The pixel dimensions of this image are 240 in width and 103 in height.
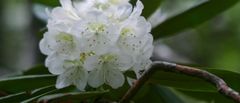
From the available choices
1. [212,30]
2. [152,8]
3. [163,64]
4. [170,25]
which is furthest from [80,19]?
[212,30]

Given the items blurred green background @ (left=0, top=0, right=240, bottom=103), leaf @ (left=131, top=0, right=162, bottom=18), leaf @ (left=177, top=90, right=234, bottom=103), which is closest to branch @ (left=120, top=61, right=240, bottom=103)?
leaf @ (left=177, top=90, right=234, bottom=103)

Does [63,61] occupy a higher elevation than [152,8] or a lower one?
lower

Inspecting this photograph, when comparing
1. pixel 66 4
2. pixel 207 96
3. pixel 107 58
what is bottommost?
pixel 207 96

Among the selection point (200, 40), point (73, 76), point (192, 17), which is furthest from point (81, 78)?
point (200, 40)

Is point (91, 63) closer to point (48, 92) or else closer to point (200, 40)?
point (48, 92)

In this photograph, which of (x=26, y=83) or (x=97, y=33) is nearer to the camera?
(x=97, y=33)

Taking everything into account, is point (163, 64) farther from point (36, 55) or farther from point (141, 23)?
point (36, 55)

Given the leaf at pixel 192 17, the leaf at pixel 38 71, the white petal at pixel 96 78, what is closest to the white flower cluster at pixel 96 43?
the white petal at pixel 96 78
